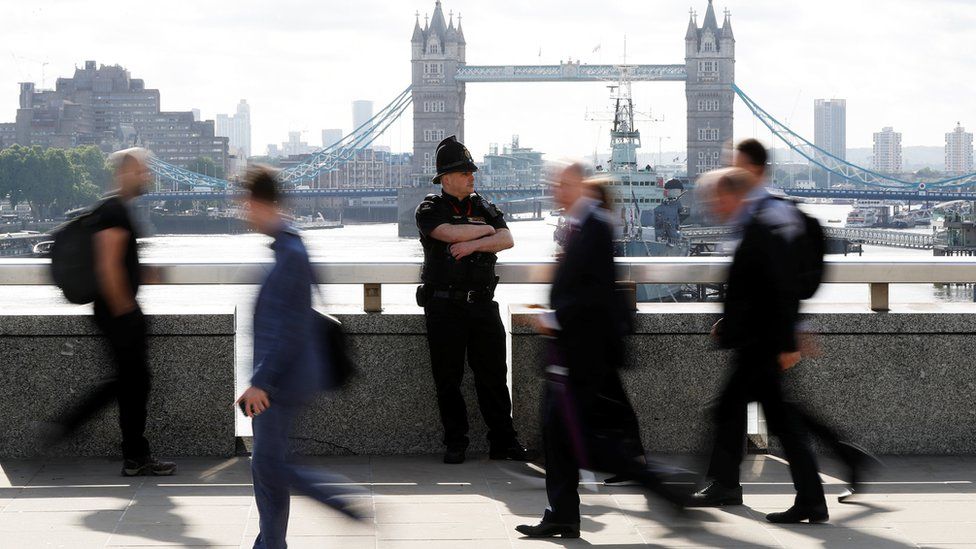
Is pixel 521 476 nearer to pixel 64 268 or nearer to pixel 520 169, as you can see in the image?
pixel 64 268

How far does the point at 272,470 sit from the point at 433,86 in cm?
10013

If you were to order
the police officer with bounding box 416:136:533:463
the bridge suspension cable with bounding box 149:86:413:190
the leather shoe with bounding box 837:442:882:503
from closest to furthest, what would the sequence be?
1. the leather shoe with bounding box 837:442:882:503
2. the police officer with bounding box 416:136:533:463
3. the bridge suspension cable with bounding box 149:86:413:190

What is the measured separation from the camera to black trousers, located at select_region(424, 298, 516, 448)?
4469mm

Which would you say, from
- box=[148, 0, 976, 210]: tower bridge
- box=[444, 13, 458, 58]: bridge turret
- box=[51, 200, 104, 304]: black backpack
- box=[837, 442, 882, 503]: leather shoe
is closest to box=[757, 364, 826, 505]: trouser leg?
box=[837, 442, 882, 503]: leather shoe

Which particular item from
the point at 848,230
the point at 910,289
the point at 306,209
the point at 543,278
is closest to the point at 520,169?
the point at 306,209

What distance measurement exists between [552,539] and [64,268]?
1612 millimetres

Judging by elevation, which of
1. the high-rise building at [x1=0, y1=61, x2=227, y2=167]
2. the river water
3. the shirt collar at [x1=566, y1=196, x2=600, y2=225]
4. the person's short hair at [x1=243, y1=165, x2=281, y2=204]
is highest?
the high-rise building at [x1=0, y1=61, x2=227, y2=167]

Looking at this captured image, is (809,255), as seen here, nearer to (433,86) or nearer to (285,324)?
(285,324)

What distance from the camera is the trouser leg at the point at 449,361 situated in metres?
4.46

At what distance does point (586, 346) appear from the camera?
339cm

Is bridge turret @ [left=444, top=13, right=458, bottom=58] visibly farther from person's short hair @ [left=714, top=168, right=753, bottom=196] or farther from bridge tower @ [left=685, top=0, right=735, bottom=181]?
person's short hair @ [left=714, top=168, right=753, bottom=196]

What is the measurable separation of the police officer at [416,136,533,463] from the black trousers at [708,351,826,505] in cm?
94

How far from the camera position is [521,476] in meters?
4.34

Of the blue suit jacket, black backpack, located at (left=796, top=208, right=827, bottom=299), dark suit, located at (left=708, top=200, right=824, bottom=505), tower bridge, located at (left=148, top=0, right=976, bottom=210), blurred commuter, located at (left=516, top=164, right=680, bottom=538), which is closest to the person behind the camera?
the blue suit jacket
